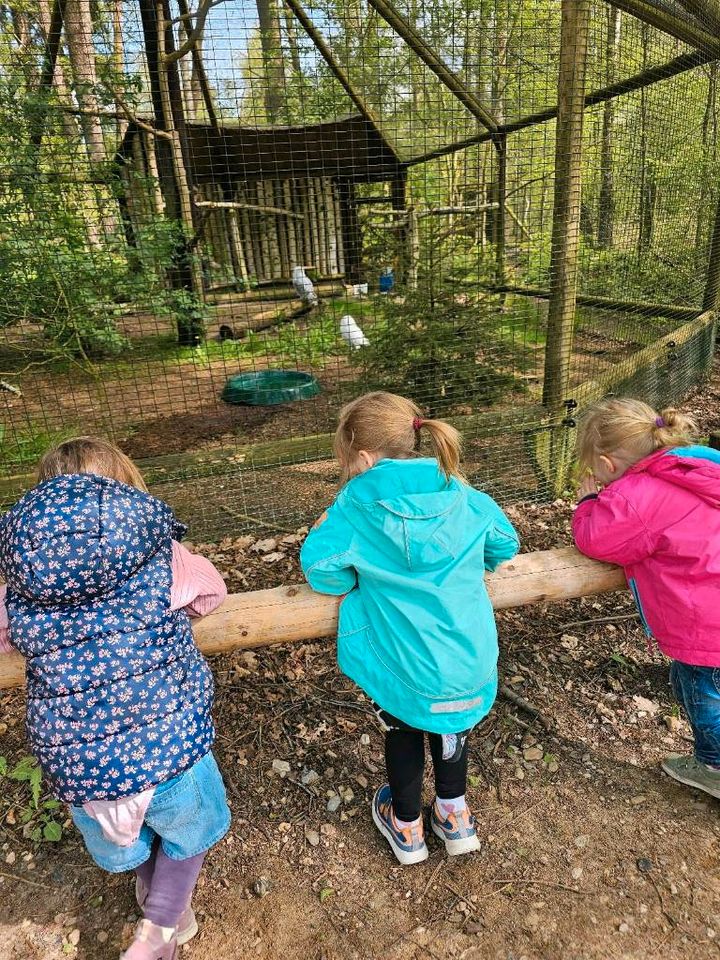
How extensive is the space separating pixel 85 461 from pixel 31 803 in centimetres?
128

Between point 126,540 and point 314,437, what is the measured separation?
97.9 inches

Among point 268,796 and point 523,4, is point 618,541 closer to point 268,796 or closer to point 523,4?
point 268,796

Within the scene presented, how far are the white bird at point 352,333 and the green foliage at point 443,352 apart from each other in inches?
9.7

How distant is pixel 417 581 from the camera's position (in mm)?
1521

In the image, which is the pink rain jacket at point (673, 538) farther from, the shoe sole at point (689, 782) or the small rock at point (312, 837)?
the small rock at point (312, 837)

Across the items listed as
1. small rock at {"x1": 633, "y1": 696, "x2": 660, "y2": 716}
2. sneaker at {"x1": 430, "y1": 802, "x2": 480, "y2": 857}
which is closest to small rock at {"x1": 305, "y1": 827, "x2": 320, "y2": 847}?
sneaker at {"x1": 430, "y1": 802, "x2": 480, "y2": 857}

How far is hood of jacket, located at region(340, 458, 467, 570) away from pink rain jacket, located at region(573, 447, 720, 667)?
45 centimetres

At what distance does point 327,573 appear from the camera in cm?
160

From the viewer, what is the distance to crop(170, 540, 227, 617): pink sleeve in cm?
143

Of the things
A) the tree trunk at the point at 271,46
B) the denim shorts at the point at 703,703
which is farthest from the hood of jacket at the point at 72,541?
the tree trunk at the point at 271,46

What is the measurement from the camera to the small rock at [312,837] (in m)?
1.90

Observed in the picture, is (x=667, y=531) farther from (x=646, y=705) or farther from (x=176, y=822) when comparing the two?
(x=176, y=822)

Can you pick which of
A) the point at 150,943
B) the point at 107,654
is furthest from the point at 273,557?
the point at 107,654

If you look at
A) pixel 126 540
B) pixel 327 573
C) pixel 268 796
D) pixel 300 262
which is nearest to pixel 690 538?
pixel 327 573
